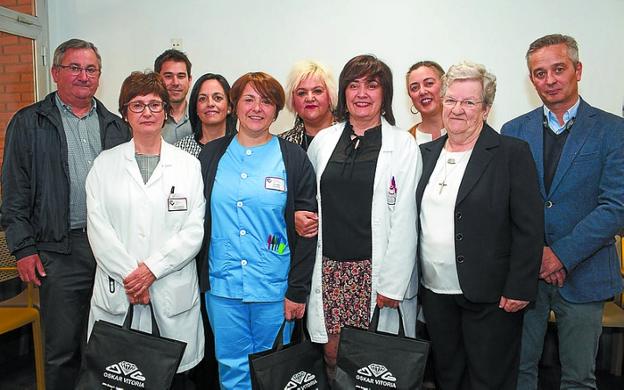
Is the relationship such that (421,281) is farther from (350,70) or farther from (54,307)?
(54,307)

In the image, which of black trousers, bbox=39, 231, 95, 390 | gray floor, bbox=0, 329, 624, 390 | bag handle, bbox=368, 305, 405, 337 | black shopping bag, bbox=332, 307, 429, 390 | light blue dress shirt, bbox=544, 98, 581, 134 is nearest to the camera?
black shopping bag, bbox=332, 307, 429, 390

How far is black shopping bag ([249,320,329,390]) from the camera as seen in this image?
205 cm

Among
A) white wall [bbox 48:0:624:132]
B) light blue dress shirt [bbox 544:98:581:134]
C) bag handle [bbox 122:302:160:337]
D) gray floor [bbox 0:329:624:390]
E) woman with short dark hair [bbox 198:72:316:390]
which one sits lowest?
gray floor [bbox 0:329:624:390]

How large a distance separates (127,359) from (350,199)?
3.67 ft

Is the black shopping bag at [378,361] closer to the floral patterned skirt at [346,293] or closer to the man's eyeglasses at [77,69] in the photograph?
the floral patterned skirt at [346,293]

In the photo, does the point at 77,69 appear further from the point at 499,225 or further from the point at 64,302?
the point at 499,225

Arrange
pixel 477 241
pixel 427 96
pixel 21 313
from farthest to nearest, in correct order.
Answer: pixel 427 96 → pixel 21 313 → pixel 477 241

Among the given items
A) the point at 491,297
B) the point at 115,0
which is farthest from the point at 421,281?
the point at 115,0

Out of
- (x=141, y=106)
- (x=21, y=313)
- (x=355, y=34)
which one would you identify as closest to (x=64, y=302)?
(x=21, y=313)

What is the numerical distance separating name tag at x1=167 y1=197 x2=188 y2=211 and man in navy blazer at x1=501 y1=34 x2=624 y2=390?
156cm

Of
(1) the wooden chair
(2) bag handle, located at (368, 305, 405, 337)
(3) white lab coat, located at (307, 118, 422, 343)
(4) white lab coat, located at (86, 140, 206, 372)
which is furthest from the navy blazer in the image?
(1) the wooden chair

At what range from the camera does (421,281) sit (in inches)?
89.4

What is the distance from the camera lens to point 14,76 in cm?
421

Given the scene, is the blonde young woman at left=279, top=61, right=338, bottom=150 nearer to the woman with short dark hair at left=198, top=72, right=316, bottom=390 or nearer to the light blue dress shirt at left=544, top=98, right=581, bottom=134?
the woman with short dark hair at left=198, top=72, right=316, bottom=390
